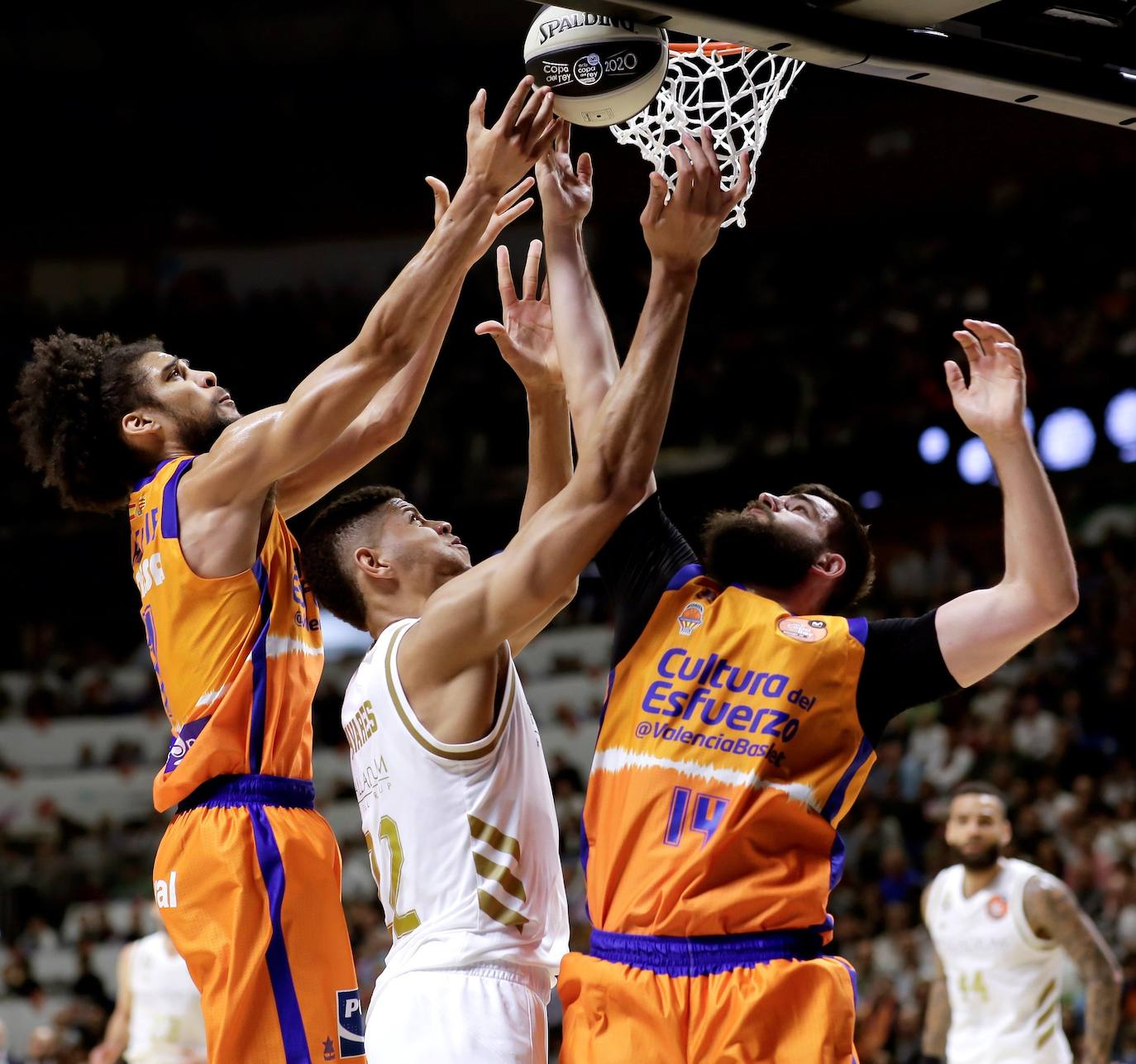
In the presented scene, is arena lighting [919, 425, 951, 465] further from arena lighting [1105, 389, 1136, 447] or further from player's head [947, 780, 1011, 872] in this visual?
player's head [947, 780, 1011, 872]

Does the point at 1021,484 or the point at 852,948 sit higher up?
the point at 1021,484

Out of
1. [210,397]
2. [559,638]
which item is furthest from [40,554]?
[210,397]

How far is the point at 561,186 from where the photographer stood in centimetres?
368

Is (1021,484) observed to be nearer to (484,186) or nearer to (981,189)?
(484,186)

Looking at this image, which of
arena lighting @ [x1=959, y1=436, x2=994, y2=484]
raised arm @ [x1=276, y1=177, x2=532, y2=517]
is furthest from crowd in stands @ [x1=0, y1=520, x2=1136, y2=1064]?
raised arm @ [x1=276, y1=177, x2=532, y2=517]

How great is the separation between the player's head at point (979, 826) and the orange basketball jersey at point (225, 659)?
14.7 feet

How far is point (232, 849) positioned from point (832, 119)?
14.4 meters

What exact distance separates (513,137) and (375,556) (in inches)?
42.0

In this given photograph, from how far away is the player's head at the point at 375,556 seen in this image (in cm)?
386

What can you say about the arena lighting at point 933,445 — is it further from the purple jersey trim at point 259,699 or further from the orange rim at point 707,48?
the purple jersey trim at point 259,699

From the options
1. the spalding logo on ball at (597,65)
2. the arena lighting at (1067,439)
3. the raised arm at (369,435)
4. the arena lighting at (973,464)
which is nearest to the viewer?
the spalding logo on ball at (597,65)

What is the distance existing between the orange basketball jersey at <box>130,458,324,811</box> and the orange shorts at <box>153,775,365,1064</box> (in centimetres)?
8

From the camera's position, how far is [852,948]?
35.6 ft

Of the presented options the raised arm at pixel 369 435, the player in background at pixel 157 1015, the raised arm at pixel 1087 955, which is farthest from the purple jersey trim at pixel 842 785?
the player in background at pixel 157 1015
